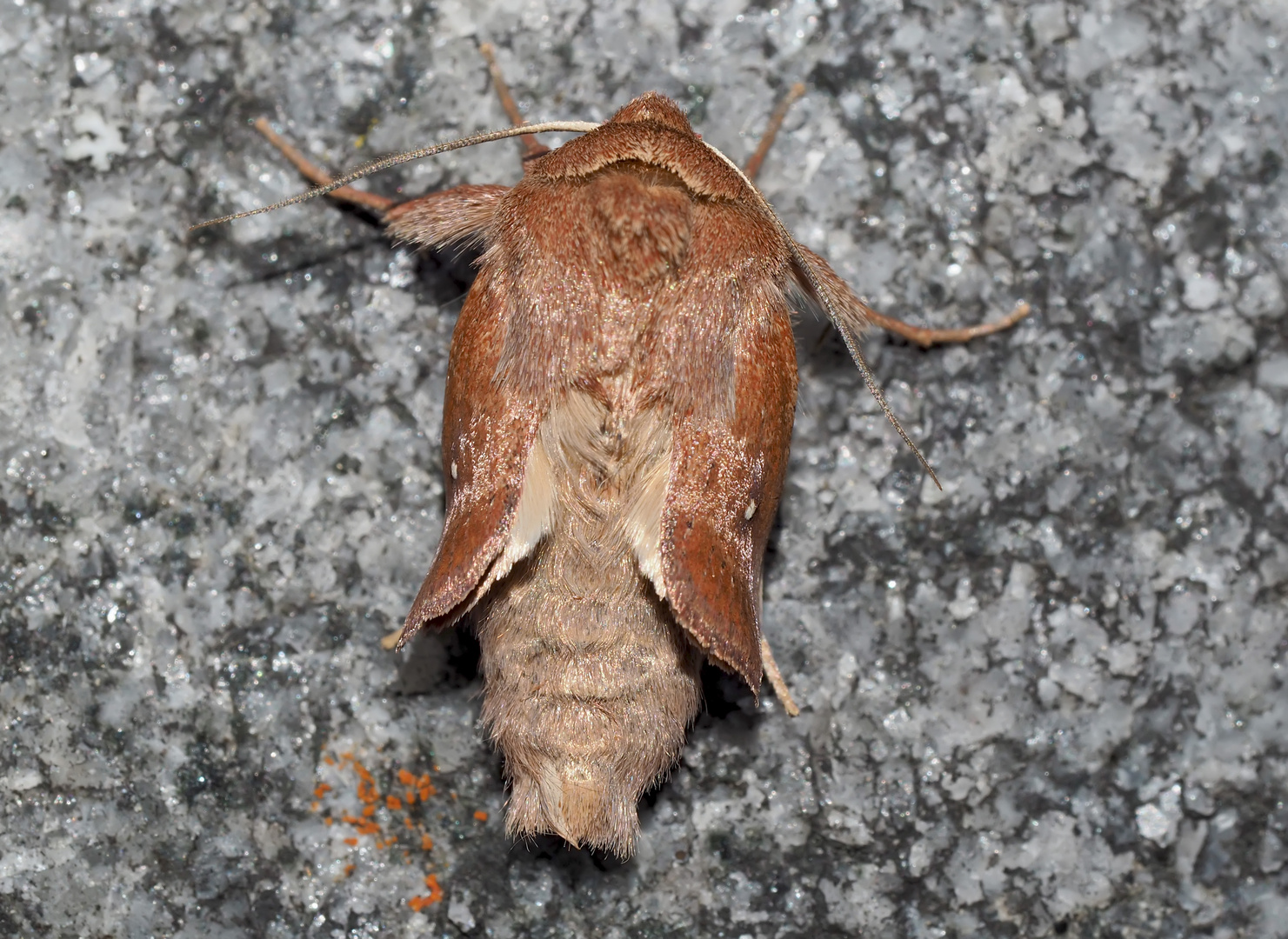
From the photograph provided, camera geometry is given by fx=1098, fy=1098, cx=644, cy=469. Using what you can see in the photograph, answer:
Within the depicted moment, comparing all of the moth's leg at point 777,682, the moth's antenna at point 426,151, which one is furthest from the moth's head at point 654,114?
the moth's leg at point 777,682

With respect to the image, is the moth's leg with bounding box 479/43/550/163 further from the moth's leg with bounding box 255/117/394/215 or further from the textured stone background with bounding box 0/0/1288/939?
the moth's leg with bounding box 255/117/394/215

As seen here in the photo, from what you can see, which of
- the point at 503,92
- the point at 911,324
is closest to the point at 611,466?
the point at 911,324

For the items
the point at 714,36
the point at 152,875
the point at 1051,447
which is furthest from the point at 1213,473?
the point at 152,875

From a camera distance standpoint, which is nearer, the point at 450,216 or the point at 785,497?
the point at 450,216

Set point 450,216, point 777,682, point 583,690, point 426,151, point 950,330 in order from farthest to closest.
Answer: point 950,330 < point 777,682 < point 450,216 < point 426,151 < point 583,690

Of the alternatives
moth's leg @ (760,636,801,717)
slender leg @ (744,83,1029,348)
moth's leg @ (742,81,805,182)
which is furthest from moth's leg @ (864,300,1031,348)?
moth's leg @ (760,636,801,717)

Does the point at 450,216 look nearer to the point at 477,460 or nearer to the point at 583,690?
the point at 477,460

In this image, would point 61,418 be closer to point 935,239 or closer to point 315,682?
point 315,682
